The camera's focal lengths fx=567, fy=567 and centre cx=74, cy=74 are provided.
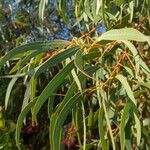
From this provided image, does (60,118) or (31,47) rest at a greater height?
(31,47)

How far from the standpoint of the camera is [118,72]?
1225mm

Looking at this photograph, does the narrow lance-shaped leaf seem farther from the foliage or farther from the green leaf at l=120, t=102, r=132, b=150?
the green leaf at l=120, t=102, r=132, b=150

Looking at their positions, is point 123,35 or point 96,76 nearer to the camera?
point 123,35

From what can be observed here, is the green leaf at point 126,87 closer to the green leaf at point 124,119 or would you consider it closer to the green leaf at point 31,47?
the green leaf at point 124,119

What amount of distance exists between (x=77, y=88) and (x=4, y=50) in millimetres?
2170

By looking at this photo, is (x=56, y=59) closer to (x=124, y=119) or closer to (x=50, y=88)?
(x=50, y=88)

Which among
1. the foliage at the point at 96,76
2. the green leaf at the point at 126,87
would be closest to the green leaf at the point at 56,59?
the foliage at the point at 96,76

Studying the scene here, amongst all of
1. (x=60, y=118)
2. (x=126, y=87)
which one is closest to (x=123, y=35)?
(x=126, y=87)

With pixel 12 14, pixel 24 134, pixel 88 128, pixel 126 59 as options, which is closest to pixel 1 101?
pixel 24 134

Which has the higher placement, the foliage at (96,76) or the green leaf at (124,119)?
the foliage at (96,76)

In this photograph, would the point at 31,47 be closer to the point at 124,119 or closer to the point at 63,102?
the point at 63,102

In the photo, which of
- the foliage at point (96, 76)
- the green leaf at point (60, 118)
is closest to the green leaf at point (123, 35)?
the foliage at point (96, 76)

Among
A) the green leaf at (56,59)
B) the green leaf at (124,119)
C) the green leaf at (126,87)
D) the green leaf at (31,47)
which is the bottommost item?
the green leaf at (124,119)

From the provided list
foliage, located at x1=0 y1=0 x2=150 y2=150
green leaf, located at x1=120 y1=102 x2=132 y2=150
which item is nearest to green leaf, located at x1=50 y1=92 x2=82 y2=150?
foliage, located at x1=0 y1=0 x2=150 y2=150
